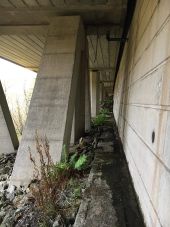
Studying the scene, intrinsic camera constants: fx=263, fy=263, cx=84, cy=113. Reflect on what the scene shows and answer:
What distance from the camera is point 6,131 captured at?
613 cm

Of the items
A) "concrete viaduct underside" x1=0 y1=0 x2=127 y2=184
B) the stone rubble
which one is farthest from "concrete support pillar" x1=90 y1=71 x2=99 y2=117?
the stone rubble

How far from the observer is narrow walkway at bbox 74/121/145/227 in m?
2.13

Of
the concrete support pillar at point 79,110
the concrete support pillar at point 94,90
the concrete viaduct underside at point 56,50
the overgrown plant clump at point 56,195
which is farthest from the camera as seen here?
the concrete support pillar at point 94,90

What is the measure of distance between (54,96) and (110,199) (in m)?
2.57

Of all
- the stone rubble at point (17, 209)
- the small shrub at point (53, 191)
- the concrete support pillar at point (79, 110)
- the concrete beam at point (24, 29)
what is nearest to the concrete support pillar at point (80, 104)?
the concrete support pillar at point (79, 110)

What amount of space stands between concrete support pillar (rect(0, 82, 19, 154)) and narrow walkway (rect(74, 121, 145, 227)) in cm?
296

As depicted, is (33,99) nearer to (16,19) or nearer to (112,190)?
(16,19)

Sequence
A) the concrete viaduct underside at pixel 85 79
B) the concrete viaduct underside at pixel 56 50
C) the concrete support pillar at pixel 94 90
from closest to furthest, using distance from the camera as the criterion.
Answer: the concrete viaduct underside at pixel 85 79, the concrete viaduct underside at pixel 56 50, the concrete support pillar at pixel 94 90

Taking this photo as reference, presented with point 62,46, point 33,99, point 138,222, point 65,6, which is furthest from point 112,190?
point 65,6

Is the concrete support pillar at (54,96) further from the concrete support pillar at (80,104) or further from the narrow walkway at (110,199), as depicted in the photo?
the concrete support pillar at (80,104)

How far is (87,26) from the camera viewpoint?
5.78m

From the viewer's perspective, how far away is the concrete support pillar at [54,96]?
4375 mm

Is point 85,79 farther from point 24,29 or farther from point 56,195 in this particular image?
point 56,195

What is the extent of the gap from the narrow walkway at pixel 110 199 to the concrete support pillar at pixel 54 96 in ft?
3.36
